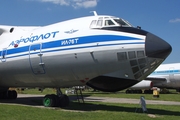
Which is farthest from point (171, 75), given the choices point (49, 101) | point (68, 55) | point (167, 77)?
point (68, 55)

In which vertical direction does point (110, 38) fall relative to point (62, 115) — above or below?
above

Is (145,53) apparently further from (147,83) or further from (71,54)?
(147,83)

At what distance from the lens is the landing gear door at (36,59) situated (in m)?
13.9

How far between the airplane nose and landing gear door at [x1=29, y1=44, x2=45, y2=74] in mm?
5713

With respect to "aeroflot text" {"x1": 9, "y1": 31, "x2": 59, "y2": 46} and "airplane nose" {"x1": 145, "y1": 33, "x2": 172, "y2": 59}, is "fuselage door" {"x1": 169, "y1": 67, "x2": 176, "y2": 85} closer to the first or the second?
"aeroflot text" {"x1": 9, "y1": 31, "x2": 59, "y2": 46}

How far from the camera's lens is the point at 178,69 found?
36656 mm

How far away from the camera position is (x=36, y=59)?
14078mm

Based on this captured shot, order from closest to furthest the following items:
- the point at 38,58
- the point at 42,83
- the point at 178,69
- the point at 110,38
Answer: the point at 110,38 < the point at 38,58 < the point at 42,83 < the point at 178,69

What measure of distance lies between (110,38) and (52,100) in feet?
17.3

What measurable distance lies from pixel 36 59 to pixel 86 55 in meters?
3.23

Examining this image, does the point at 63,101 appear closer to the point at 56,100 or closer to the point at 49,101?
the point at 56,100

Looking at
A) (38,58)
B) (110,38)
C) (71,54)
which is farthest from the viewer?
(38,58)

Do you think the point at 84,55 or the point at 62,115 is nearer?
the point at 62,115

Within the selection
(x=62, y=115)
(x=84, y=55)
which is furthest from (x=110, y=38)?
(x=62, y=115)
